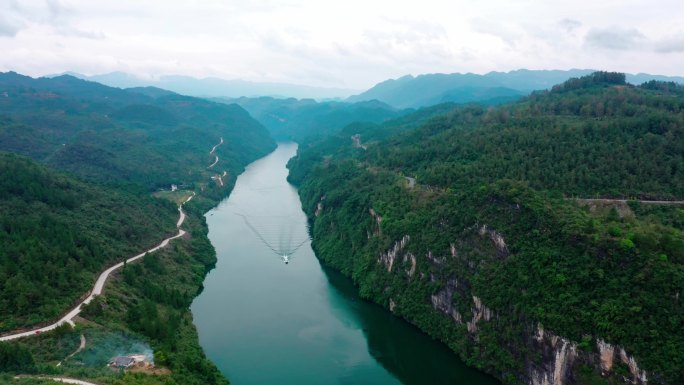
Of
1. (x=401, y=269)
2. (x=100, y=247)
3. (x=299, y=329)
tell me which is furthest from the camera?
(x=401, y=269)

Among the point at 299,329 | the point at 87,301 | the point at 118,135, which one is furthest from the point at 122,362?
the point at 118,135

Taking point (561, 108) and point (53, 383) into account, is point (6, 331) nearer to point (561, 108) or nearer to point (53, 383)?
point (53, 383)

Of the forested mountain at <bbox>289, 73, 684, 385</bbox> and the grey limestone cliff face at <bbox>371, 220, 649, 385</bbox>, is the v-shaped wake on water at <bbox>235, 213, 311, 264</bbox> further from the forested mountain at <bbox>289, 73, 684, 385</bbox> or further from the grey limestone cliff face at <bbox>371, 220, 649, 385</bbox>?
the grey limestone cliff face at <bbox>371, 220, 649, 385</bbox>

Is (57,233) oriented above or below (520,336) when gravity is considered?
above

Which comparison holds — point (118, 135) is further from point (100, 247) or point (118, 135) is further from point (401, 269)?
point (401, 269)

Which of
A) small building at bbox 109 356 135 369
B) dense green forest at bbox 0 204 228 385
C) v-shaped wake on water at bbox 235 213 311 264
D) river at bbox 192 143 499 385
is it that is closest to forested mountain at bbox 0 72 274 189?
v-shaped wake on water at bbox 235 213 311 264

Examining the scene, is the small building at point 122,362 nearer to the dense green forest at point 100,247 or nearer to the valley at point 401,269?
the dense green forest at point 100,247
